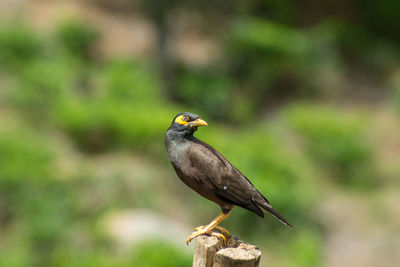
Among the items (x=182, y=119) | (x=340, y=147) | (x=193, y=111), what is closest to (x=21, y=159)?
(x=193, y=111)

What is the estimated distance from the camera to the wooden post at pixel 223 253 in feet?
8.77

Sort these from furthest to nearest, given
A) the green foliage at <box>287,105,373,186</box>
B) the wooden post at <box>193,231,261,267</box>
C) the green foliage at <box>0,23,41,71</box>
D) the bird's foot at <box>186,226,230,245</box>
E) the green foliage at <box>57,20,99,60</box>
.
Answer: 1. the green foliage at <box>57,20,99,60</box>
2. the green foliage at <box>0,23,41,71</box>
3. the green foliage at <box>287,105,373,186</box>
4. the bird's foot at <box>186,226,230,245</box>
5. the wooden post at <box>193,231,261,267</box>

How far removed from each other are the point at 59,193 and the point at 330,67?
10.1 meters

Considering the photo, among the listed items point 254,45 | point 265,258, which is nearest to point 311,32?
point 254,45

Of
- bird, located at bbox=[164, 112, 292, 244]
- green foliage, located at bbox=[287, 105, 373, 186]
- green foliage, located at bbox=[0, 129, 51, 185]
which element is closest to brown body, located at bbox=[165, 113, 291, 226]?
bird, located at bbox=[164, 112, 292, 244]

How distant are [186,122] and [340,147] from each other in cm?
950

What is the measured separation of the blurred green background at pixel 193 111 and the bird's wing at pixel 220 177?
4.51m

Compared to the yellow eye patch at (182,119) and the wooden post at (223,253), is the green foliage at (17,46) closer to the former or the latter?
the wooden post at (223,253)

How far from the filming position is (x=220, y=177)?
259 centimetres

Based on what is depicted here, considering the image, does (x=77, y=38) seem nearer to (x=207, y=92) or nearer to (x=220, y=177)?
(x=207, y=92)

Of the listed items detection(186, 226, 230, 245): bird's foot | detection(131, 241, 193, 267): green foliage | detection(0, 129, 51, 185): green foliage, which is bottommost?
detection(186, 226, 230, 245): bird's foot

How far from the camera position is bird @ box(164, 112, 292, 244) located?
8.21 ft

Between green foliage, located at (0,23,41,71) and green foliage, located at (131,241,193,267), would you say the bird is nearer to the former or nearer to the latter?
green foliage, located at (131,241,193,267)

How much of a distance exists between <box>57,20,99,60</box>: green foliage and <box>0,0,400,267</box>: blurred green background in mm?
53
